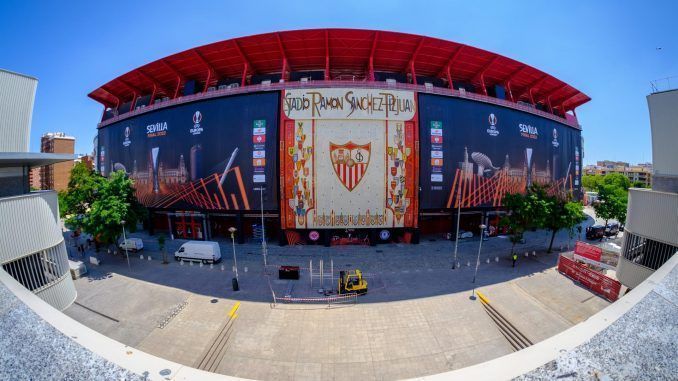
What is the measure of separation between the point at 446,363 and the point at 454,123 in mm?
23733

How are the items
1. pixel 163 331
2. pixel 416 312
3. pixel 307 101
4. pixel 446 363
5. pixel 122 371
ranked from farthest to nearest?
pixel 307 101 → pixel 416 312 → pixel 163 331 → pixel 446 363 → pixel 122 371

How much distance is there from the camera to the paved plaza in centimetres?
1062

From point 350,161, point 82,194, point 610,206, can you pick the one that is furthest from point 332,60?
point 610,206

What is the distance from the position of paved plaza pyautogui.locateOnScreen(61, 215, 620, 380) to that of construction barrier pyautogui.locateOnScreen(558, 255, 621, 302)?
658 millimetres

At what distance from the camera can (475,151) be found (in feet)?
90.4

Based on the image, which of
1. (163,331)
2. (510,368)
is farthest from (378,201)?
(510,368)

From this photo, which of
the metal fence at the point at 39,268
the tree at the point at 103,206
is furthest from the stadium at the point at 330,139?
the metal fence at the point at 39,268

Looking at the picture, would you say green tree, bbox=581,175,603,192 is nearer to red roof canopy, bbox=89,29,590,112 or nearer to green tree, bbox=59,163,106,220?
red roof canopy, bbox=89,29,590,112

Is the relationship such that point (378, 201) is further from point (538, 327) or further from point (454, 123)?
point (538, 327)

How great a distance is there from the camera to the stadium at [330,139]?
24.8 meters

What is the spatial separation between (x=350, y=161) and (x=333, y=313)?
15.0m

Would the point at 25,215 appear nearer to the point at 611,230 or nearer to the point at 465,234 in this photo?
the point at 465,234

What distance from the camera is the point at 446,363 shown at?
1033 cm

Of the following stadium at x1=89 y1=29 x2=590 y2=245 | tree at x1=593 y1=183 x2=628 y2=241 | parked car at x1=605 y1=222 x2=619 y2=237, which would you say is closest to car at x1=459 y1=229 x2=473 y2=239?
stadium at x1=89 y1=29 x2=590 y2=245
